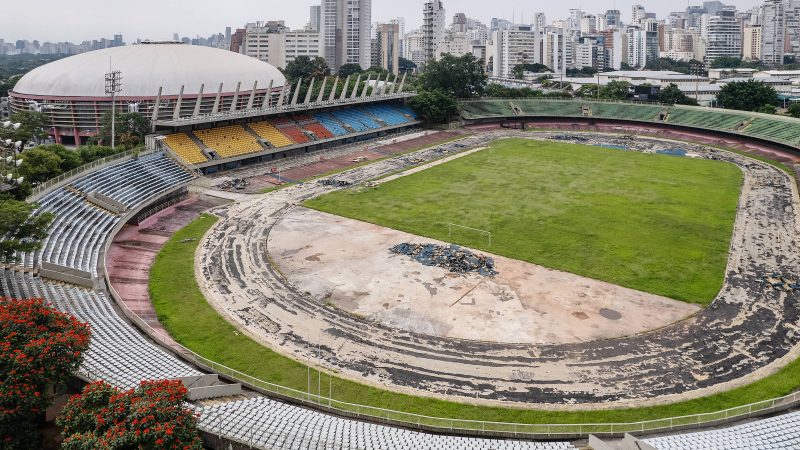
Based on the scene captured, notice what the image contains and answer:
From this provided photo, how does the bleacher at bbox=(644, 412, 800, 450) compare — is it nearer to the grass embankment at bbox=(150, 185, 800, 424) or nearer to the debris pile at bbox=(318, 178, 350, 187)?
the grass embankment at bbox=(150, 185, 800, 424)

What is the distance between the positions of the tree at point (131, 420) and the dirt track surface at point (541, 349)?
9.85 metres

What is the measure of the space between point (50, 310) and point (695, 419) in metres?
23.3

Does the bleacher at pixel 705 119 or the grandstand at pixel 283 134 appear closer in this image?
the grandstand at pixel 283 134

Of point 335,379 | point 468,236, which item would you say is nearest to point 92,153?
point 468,236

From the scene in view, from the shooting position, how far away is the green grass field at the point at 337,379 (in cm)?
2298

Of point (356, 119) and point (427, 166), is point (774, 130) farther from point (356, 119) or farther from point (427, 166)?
point (356, 119)

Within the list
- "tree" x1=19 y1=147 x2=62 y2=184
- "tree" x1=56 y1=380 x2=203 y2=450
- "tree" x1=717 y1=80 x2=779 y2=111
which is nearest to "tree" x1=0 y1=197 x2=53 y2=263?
"tree" x1=56 y1=380 x2=203 y2=450

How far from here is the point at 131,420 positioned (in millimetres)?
16156

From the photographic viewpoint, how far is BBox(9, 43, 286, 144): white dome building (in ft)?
238

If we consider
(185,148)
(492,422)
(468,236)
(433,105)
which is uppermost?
(433,105)

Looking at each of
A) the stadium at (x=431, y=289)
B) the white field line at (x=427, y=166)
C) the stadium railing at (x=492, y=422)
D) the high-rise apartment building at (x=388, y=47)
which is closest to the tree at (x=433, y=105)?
the white field line at (x=427, y=166)

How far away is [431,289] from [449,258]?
4561mm

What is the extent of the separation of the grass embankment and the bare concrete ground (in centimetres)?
561

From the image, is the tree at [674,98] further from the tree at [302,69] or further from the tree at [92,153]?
the tree at [92,153]
